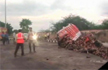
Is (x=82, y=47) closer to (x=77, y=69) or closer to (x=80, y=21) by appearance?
(x=77, y=69)

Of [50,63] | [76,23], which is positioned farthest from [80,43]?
[76,23]

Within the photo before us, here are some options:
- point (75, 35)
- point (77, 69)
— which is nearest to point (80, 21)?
point (75, 35)

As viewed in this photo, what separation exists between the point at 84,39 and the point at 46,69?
314 inches

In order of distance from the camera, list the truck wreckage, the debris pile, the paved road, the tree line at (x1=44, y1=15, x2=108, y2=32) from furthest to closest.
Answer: the tree line at (x1=44, y1=15, x2=108, y2=32) → the truck wreckage → the debris pile → the paved road

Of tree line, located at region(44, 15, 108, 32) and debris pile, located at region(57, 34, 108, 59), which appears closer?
debris pile, located at region(57, 34, 108, 59)

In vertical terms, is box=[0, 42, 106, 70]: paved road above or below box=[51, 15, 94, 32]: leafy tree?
below

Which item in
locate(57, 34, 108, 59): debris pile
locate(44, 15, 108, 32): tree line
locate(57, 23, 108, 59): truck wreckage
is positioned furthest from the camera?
locate(44, 15, 108, 32): tree line

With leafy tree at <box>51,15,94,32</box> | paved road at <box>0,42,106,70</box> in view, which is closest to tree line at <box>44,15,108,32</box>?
leafy tree at <box>51,15,94,32</box>

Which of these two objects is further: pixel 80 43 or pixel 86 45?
pixel 80 43

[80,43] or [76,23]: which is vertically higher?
[76,23]

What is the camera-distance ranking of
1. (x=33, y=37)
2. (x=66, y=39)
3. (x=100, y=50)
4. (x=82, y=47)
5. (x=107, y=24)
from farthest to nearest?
(x=107, y=24) < (x=66, y=39) < (x=82, y=47) < (x=100, y=50) < (x=33, y=37)

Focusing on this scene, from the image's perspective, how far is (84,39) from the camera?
14.4 meters

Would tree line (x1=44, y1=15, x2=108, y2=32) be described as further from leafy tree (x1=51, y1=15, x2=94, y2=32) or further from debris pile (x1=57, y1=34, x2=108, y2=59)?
debris pile (x1=57, y1=34, x2=108, y2=59)

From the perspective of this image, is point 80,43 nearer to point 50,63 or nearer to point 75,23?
point 50,63
